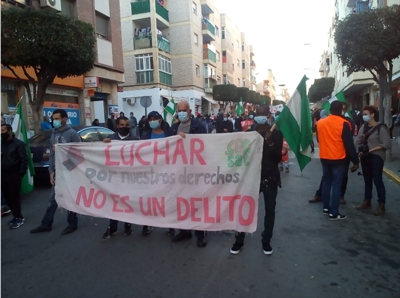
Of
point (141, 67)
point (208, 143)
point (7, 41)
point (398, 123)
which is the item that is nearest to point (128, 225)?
point (208, 143)

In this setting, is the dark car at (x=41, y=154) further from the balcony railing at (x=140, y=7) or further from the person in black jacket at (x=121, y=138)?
the balcony railing at (x=140, y=7)

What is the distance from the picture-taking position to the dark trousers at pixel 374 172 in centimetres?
553

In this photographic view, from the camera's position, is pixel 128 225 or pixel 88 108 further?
pixel 88 108

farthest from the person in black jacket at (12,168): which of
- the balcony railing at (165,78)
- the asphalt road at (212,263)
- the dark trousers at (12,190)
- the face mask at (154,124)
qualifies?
the balcony railing at (165,78)

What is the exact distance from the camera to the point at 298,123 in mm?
4402

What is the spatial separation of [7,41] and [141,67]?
1878cm

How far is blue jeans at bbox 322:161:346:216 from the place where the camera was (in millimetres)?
5195

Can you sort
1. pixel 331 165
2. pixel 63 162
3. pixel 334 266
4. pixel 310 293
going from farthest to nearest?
pixel 331 165 → pixel 63 162 → pixel 334 266 → pixel 310 293

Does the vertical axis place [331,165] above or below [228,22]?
below

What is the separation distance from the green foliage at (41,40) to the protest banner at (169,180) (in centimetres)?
802

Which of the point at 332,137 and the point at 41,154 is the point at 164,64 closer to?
the point at 41,154

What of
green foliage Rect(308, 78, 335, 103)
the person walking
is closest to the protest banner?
the person walking

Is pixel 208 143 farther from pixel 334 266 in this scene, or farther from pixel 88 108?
pixel 88 108

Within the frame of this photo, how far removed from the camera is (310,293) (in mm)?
3191
